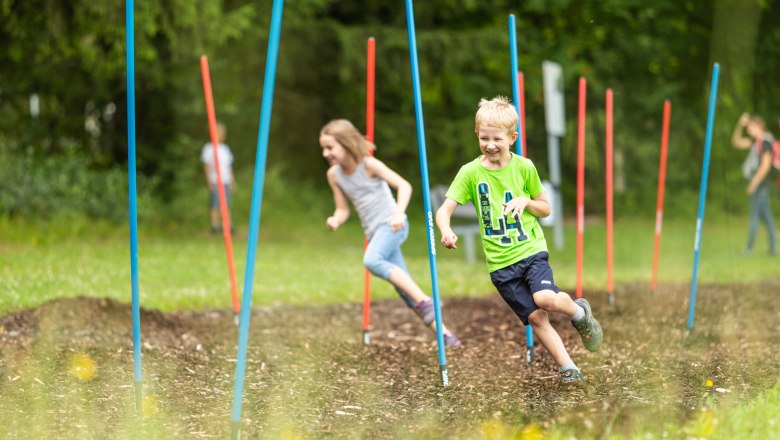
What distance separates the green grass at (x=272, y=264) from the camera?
10039 millimetres

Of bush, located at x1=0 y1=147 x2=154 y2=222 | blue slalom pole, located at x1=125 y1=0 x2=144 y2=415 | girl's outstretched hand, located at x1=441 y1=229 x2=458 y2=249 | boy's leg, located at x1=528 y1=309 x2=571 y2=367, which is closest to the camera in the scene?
blue slalom pole, located at x1=125 y1=0 x2=144 y2=415

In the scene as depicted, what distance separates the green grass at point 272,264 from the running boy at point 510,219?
4.42 metres

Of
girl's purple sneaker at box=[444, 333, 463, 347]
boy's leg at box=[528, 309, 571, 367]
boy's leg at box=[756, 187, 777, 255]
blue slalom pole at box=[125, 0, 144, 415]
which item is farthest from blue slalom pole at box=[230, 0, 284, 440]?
boy's leg at box=[756, 187, 777, 255]

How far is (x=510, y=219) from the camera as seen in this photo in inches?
210

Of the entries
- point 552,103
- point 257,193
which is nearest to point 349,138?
point 257,193

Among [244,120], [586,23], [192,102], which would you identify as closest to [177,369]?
[192,102]

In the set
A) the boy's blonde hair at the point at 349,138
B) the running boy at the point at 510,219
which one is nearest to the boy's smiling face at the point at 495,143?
the running boy at the point at 510,219

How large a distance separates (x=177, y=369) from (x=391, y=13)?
15032 mm

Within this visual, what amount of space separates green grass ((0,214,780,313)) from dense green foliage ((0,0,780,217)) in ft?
4.19

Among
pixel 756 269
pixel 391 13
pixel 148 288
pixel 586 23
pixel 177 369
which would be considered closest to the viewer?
pixel 177 369

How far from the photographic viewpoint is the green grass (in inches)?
395

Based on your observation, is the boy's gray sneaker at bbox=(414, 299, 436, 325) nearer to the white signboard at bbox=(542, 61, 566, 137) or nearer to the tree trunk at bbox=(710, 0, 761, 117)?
the white signboard at bbox=(542, 61, 566, 137)

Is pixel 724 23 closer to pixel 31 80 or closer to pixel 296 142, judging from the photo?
pixel 296 142

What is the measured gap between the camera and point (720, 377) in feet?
19.0
